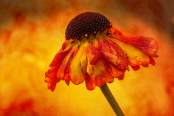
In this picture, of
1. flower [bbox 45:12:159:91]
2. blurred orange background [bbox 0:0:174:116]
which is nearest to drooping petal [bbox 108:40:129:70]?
flower [bbox 45:12:159:91]

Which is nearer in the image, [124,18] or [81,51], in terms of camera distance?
[81,51]

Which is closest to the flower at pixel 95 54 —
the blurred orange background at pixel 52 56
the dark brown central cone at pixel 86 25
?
the dark brown central cone at pixel 86 25

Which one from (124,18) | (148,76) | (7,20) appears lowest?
(148,76)

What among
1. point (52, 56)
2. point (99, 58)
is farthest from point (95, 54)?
point (52, 56)

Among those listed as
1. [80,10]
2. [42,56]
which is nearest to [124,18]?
[80,10]

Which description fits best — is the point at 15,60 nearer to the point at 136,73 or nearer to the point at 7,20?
the point at 7,20

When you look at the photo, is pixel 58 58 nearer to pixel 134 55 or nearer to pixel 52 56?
pixel 134 55
